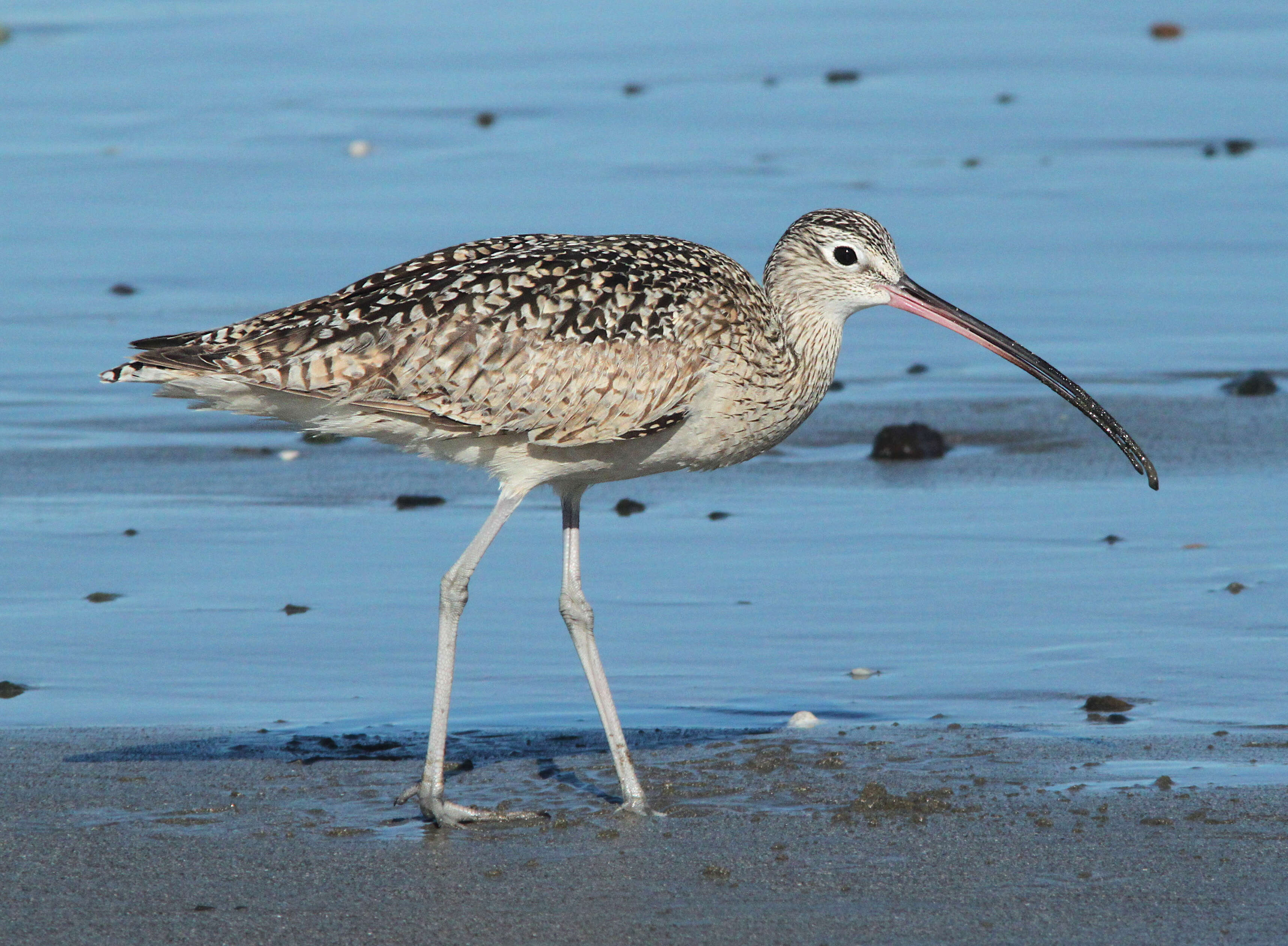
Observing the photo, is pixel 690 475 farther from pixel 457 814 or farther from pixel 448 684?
pixel 457 814

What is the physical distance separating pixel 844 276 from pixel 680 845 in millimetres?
2126

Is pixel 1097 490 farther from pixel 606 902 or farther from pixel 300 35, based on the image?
pixel 300 35

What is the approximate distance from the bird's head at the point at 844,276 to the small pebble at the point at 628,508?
252cm

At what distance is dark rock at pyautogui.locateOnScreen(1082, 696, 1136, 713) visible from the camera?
714 cm

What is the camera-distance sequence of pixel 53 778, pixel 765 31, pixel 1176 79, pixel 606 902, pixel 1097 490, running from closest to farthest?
pixel 606 902, pixel 53 778, pixel 1097 490, pixel 1176 79, pixel 765 31

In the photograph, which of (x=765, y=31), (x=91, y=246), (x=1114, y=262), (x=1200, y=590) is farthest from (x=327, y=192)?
(x=1200, y=590)

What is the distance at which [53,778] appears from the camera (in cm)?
658

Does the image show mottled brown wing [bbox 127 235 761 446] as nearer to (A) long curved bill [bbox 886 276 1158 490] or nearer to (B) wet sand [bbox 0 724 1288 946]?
(A) long curved bill [bbox 886 276 1158 490]

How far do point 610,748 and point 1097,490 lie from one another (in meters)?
3.84

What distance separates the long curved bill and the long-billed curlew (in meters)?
0.41

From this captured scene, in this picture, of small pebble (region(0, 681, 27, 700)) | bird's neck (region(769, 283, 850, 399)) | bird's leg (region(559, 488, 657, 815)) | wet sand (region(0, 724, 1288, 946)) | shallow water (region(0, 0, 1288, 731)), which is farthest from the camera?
shallow water (region(0, 0, 1288, 731))

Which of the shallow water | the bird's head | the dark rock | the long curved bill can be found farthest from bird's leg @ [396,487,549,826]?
the dark rock

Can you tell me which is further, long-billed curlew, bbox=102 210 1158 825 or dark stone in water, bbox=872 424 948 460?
dark stone in water, bbox=872 424 948 460

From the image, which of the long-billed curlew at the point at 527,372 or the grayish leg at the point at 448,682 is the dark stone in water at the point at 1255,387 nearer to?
the long-billed curlew at the point at 527,372
